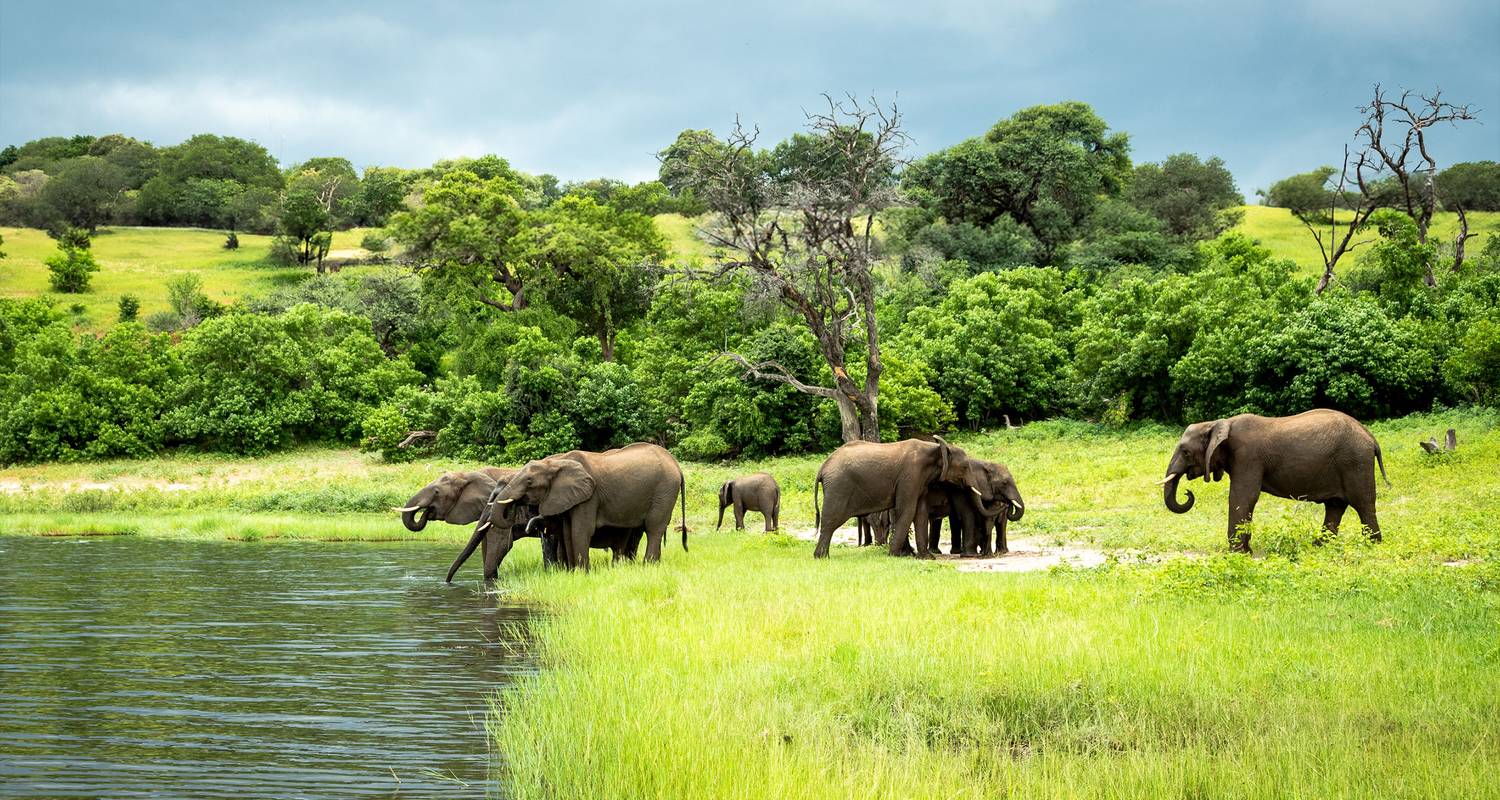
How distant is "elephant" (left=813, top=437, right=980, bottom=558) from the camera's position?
20.3m

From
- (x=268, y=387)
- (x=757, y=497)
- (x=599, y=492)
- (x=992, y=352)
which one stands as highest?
(x=992, y=352)

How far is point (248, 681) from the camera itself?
11117mm

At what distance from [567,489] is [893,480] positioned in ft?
18.7

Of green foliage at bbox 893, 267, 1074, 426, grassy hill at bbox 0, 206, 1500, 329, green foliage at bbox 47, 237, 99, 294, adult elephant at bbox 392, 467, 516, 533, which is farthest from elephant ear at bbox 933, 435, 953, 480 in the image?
green foliage at bbox 47, 237, 99, 294

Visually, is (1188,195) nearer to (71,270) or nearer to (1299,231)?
(1299,231)

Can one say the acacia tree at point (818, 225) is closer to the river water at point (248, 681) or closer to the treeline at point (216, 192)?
the river water at point (248, 681)

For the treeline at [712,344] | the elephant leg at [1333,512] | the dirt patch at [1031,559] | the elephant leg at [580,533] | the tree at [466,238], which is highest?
the tree at [466,238]

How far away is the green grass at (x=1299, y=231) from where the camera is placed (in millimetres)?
76438

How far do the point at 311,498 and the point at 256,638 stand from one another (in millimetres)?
24102

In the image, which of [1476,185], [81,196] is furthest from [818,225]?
[81,196]

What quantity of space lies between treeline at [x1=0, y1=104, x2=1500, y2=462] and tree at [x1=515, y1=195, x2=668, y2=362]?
0.17m

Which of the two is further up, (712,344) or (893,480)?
(712,344)

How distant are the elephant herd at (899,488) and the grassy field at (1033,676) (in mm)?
849

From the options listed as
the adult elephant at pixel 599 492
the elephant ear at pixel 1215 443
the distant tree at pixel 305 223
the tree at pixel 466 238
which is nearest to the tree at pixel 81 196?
the distant tree at pixel 305 223
